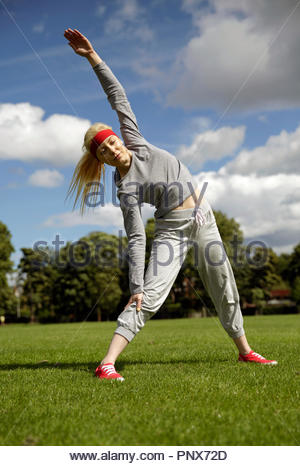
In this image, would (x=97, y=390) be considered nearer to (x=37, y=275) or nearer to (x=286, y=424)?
(x=286, y=424)

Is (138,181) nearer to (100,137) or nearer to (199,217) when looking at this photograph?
(100,137)

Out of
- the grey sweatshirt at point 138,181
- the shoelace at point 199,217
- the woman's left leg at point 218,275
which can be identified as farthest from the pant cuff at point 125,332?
the shoelace at point 199,217

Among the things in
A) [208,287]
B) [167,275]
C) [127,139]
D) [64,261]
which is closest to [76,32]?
[127,139]

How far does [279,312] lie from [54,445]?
5644 cm

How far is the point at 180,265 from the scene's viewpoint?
16.1ft

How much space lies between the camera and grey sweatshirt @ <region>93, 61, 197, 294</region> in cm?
449

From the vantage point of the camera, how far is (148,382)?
418 centimetres

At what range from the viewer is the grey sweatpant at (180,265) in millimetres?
4582

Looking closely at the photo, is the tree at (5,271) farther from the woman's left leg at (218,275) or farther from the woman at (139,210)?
the woman at (139,210)

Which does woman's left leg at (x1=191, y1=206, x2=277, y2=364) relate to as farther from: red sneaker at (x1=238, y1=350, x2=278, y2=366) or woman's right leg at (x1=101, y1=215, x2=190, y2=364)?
woman's right leg at (x1=101, y1=215, x2=190, y2=364)

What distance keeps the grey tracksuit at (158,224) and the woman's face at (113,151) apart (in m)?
0.13

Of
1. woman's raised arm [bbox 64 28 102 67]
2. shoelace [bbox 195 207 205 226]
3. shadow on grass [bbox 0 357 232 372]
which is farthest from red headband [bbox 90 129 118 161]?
shadow on grass [bbox 0 357 232 372]

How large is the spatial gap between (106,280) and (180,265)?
4746 centimetres

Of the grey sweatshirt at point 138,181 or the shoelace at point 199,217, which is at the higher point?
the grey sweatshirt at point 138,181
